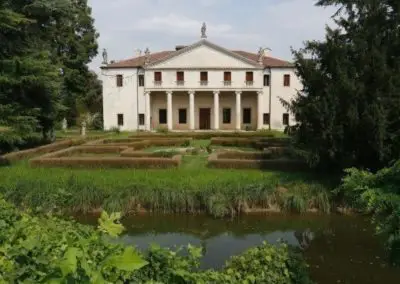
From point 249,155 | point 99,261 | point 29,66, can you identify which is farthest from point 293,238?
point 29,66

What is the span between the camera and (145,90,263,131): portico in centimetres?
4541

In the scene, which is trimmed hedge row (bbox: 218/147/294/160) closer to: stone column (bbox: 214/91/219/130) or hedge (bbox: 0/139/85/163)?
hedge (bbox: 0/139/85/163)

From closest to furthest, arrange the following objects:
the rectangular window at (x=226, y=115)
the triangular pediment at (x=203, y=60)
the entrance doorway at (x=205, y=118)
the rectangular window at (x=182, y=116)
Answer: the triangular pediment at (x=203, y=60) < the rectangular window at (x=226, y=115) < the rectangular window at (x=182, y=116) < the entrance doorway at (x=205, y=118)

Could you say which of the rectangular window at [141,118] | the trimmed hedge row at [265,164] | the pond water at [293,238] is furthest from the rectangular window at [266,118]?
the pond water at [293,238]

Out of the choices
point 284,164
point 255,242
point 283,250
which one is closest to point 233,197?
point 255,242

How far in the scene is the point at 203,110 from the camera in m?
47.0

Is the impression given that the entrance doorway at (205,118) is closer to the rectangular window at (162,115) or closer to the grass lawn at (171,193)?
the rectangular window at (162,115)

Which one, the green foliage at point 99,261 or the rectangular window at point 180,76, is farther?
the rectangular window at point 180,76

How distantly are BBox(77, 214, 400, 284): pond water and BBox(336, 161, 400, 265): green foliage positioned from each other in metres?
3.33

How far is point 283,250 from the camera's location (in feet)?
18.6

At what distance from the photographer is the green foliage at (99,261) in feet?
5.24

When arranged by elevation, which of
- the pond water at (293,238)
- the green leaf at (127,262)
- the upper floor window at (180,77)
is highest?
the upper floor window at (180,77)

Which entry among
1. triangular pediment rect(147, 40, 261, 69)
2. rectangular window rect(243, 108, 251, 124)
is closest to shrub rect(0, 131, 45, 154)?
triangular pediment rect(147, 40, 261, 69)

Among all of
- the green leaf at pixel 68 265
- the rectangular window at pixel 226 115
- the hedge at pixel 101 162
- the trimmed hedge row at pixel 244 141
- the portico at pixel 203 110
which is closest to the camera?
the green leaf at pixel 68 265
